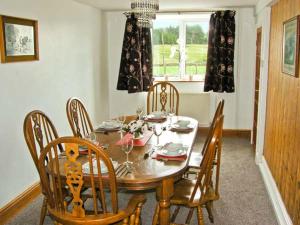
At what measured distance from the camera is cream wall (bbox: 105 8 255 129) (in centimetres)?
585

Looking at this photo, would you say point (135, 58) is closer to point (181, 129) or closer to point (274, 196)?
point (181, 129)

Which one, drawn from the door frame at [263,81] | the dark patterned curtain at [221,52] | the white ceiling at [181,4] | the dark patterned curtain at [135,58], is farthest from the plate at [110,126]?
the dark patterned curtain at [221,52]

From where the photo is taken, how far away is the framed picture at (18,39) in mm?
3191

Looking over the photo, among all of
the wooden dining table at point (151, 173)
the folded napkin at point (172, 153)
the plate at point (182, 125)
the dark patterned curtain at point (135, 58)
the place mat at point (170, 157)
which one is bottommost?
the wooden dining table at point (151, 173)

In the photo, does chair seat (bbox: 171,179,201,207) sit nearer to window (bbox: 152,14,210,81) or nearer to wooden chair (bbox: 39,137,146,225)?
wooden chair (bbox: 39,137,146,225)

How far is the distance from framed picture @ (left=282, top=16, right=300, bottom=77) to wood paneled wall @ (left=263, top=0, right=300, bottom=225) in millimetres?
67

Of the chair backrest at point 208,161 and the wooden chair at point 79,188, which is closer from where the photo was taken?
the wooden chair at point 79,188

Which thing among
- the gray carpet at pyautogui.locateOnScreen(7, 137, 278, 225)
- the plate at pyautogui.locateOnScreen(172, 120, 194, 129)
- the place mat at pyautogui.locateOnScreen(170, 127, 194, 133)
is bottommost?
the gray carpet at pyautogui.locateOnScreen(7, 137, 278, 225)

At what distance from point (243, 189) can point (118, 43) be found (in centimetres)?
347

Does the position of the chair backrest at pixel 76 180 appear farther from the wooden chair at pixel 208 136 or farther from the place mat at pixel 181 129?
the place mat at pixel 181 129

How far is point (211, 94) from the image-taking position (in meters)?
6.08

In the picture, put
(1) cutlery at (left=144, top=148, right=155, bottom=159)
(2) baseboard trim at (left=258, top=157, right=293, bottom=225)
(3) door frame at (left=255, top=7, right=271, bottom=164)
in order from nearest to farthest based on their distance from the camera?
(1) cutlery at (left=144, top=148, right=155, bottom=159), (2) baseboard trim at (left=258, top=157, right=293, bottom=225), (3) door frame at (left=255, top=7, right=271, bottom=164)

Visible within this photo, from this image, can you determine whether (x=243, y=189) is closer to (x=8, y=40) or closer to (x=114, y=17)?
(x=8, y=40)

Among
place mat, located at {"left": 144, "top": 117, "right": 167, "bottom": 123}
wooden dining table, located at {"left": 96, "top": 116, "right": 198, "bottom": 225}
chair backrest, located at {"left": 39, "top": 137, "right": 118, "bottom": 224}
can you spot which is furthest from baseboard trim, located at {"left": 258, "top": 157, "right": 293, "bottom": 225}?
chair backrest, located at {"left": 39, "top": 137, "right": 118, "bottom": 224}
